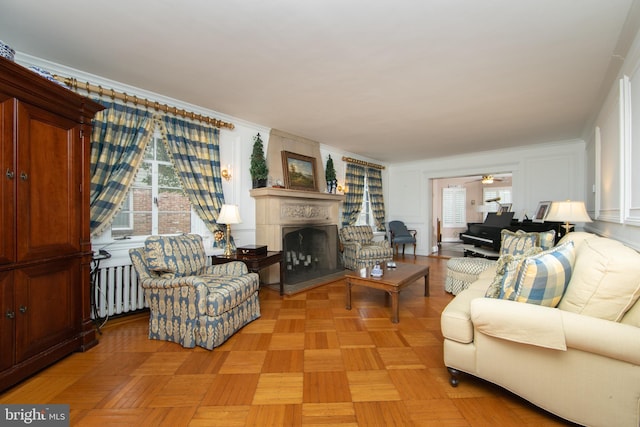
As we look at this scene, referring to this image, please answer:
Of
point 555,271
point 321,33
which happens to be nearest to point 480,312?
point 555,271

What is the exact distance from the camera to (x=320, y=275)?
4.52 metres

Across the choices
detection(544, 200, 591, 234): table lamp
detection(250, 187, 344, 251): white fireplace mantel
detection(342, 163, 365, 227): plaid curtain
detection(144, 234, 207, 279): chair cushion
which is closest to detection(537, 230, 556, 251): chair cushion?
detection(544, 200, 591, 234): table lamp

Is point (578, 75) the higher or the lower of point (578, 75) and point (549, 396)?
the higher

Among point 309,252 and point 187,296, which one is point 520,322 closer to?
point 187,296

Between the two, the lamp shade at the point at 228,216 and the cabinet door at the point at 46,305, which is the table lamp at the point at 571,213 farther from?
the cabinet door at the point at 46,305

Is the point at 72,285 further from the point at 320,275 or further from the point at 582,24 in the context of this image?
the point at 582,24

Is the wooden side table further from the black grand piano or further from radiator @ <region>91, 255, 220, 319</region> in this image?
the black grand piano

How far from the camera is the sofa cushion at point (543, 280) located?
153 centimetres

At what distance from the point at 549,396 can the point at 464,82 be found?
2.84m

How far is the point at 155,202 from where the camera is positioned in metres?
3.26

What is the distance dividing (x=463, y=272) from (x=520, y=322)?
229cm

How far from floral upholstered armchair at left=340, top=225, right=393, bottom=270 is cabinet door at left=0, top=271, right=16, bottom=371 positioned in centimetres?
418

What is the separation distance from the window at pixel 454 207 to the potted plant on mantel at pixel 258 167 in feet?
26.0
